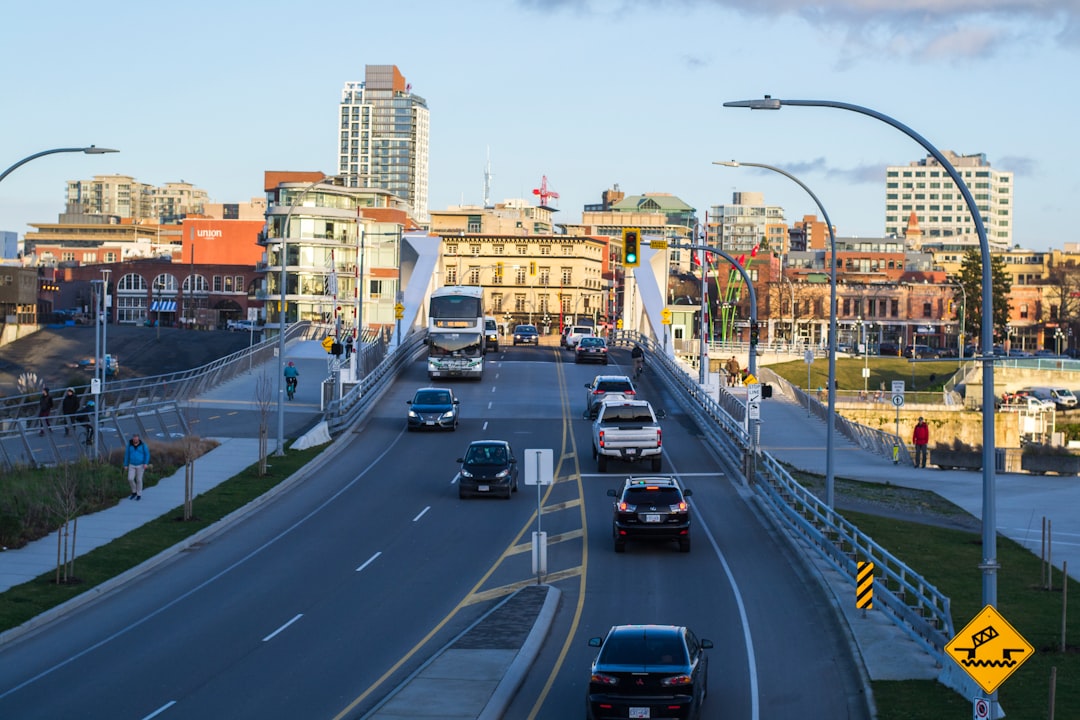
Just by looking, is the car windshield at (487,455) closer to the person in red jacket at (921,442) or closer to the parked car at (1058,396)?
the person in red jacket at (921,442)

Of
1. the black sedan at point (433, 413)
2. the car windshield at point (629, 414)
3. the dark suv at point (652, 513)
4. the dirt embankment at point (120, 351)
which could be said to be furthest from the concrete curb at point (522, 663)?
the dirt embankment at point (120, 351)

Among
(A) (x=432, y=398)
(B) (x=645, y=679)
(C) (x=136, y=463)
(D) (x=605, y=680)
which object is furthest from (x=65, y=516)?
(A) (x=432, y=398)

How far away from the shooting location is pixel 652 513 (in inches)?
1189

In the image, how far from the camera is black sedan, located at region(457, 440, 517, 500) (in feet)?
124

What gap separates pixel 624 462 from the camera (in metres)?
42.4

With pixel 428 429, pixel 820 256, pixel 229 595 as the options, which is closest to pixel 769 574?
pixel 229 595

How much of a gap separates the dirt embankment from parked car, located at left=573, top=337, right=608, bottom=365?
2469 cm

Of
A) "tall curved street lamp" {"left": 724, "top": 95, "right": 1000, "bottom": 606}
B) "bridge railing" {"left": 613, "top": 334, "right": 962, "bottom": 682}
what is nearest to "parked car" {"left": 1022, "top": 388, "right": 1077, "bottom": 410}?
"bridge railing" {"left": 613, "top": 334, "right": 962, "bottom": 682}

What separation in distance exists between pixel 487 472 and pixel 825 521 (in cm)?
1166

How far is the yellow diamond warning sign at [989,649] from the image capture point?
15586 millimetres

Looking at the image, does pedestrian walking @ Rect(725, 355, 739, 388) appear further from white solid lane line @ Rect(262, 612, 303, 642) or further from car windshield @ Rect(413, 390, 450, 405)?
white solid lane line @ Rect(262, 612, 303, 642)

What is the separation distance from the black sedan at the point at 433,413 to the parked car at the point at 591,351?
2648 centimetres

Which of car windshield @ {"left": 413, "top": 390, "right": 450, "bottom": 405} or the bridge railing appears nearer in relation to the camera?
the bridge railing

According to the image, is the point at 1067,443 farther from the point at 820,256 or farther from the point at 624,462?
the point at 820,256
